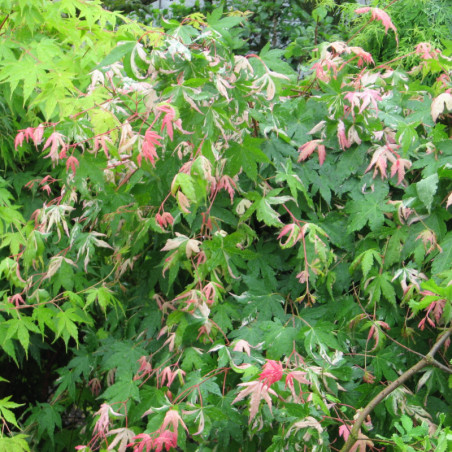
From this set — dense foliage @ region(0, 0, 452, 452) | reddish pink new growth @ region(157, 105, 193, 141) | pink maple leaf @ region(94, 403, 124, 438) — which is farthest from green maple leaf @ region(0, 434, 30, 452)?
reddish pink new growth @ region(157, 105, 193, 141)

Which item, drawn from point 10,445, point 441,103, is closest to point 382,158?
point 441,103

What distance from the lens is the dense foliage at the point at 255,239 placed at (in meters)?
1.84

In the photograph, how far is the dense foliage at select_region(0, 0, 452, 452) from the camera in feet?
6.05

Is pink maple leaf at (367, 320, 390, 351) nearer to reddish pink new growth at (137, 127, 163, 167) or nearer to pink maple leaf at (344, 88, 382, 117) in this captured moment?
pink maple leaf at (344, 88, 382, 117)

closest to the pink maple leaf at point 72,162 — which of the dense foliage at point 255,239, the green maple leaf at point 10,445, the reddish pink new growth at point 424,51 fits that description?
the dense foliage at point 255,239

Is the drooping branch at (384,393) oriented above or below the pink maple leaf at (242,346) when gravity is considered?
above

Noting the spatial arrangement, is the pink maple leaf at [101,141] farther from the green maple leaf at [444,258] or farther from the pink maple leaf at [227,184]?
the green maple leaf at [444,258]

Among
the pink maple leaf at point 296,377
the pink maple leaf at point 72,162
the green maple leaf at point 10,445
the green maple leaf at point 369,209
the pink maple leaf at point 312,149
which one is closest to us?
the pink maple leaf at point 296,377

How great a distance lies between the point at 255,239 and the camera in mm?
2322

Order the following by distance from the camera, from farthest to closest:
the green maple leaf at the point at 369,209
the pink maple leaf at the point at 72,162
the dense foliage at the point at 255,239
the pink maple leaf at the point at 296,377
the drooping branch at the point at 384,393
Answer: the green maple leaf at the point at 369,209 → the pink maple leaf at the point at 72,162 → the dense foliage at the point at 255,239 → the pink maple leaf at the point at 296,377 → the drooping branch at the point at 384,393

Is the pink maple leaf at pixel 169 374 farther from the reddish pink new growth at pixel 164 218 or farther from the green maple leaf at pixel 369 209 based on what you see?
the green maple leaf at pixel 369 209

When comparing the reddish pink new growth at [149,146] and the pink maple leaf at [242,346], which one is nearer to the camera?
the reddish pink new growth at [149,146]

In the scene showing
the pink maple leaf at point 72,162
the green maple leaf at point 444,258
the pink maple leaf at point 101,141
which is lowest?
the green maple leaf at point 444,258

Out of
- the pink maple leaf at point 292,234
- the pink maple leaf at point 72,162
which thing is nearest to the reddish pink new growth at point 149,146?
the pink maple leaf at point 72,162
